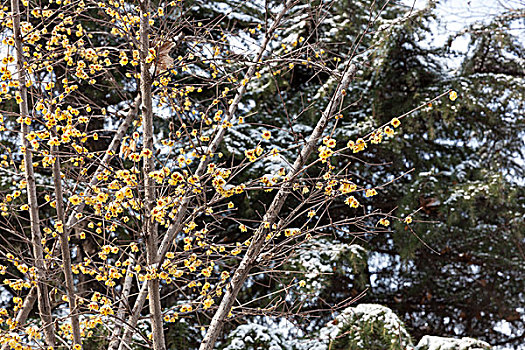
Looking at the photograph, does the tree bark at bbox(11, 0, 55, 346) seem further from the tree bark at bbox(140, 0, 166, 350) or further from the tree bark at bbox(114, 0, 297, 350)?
the tree bark at bbox(140, 0, 166, 350)

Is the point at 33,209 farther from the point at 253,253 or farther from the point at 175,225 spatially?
the point at 253,253

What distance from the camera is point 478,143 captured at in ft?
18.8

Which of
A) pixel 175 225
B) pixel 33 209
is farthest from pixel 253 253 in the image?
pixel 33 209

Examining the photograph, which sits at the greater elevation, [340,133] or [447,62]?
[447,62]

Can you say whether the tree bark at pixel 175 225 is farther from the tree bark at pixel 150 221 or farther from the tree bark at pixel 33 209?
the tree bark at pixel 33 209

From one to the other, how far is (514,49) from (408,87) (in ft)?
4.00

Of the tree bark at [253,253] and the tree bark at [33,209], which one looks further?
the tree bark at [33,209]

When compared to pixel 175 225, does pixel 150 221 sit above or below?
above

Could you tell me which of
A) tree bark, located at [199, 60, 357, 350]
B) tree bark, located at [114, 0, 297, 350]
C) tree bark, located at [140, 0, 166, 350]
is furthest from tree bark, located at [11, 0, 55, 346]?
tree bark, located at [199, 60, 357, 350]

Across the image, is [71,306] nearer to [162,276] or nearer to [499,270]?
[162,276]

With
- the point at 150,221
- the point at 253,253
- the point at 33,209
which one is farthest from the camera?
the point at 33,209

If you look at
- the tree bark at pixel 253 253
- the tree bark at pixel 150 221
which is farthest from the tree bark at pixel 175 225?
the tree bark at pixel 253 253

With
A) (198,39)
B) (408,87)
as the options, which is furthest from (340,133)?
(198,39)

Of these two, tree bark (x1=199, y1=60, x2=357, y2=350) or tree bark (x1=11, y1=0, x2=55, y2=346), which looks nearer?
tree bark (x1=199, y1=60, x2=357, y2=350)
